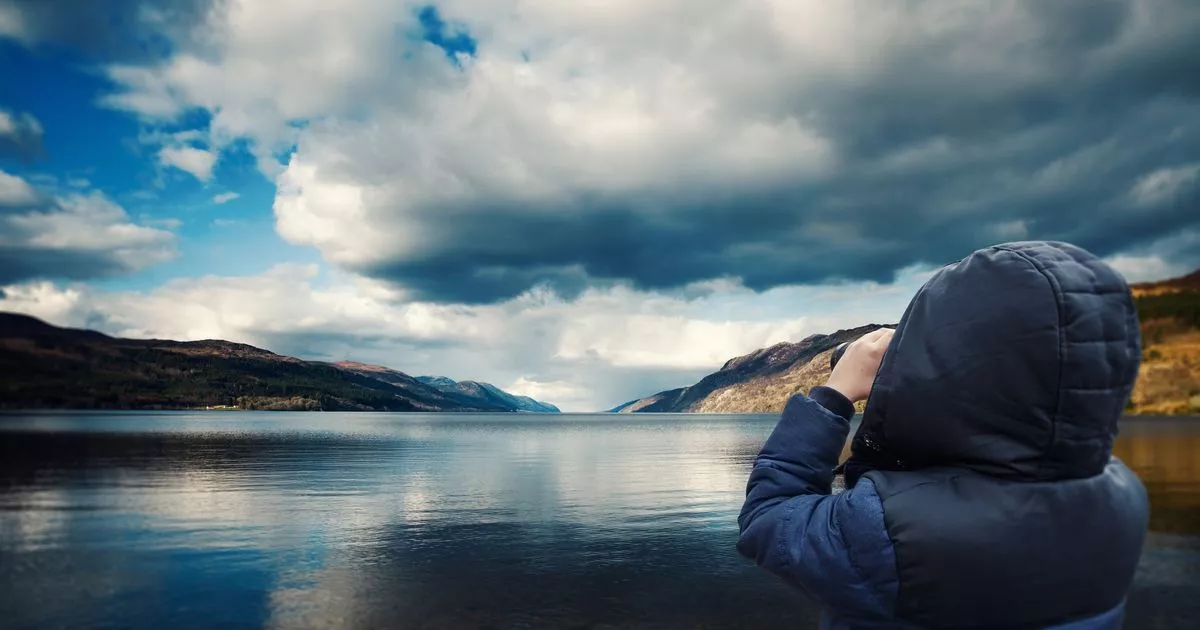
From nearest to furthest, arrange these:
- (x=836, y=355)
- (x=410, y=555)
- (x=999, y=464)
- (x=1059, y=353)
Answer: (x=1059, y=353), (x=999, y=464), (x=836, y=355), (x=410, y=555)

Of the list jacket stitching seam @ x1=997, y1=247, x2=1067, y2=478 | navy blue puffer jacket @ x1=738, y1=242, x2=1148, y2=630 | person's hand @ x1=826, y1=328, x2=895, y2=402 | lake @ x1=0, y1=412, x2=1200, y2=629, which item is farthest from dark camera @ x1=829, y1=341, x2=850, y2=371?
lake @ x1=0, y1=412, x2=1200, y2=629

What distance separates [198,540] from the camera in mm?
27312

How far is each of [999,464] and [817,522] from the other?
0.63 metres

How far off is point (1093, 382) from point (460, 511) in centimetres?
3507

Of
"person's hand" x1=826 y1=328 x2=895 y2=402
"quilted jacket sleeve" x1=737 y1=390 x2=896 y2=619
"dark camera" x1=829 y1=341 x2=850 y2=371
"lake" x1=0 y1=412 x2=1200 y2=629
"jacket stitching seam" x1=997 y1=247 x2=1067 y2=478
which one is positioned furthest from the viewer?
"lake" x1=0 y1=412 x2=1200 y2=629

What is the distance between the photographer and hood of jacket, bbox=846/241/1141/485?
215cm

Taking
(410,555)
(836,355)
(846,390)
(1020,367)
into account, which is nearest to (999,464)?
(1020,367)

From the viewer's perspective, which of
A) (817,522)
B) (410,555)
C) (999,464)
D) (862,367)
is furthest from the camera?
(410,555)

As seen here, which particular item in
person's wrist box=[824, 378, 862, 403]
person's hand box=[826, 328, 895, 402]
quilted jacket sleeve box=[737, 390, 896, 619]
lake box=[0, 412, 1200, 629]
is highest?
person's hand box=[826, 328, 895, 402]

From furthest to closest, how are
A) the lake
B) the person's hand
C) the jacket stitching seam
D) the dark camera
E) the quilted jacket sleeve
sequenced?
the lake < the dark camera < the person's hand < the quilted jacket sleeve < the jacket stitching seam

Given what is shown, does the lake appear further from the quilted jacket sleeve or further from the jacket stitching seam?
the jacket stitching seam

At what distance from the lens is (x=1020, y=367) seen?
2.16 m

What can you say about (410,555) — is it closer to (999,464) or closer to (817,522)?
(817,522)

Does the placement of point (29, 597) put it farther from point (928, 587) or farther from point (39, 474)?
point (39, 474)
